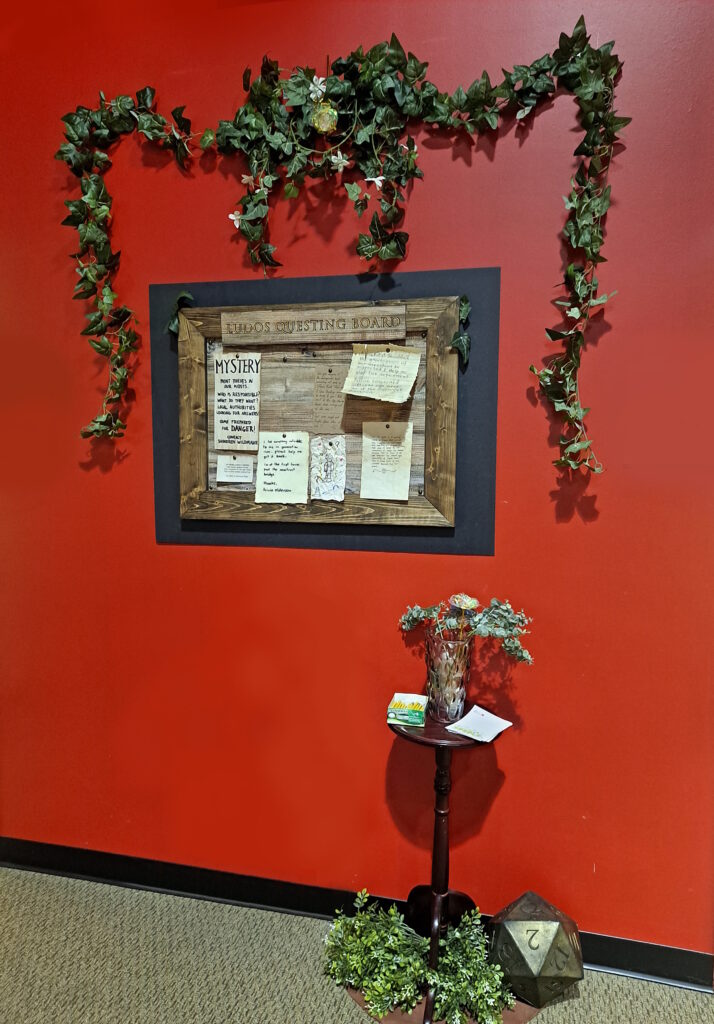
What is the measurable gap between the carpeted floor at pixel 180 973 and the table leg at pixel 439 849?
0.88 ft

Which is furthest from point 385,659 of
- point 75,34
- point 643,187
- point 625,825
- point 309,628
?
point 75,34

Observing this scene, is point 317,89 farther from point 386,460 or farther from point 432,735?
point 432,735

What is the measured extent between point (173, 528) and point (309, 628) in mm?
535

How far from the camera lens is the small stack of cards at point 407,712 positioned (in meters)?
1.68

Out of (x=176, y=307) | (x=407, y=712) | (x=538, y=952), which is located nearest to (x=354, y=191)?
(x=176, y=307)

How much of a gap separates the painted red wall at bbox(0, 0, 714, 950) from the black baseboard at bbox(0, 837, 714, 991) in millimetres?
38

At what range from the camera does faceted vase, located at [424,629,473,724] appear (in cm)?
170

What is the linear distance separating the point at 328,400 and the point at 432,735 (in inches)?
37.6

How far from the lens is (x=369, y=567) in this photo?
1895 millimetres

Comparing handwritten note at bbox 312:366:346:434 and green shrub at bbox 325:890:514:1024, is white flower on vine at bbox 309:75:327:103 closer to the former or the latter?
handwritten note at bbox 312:366:346:434

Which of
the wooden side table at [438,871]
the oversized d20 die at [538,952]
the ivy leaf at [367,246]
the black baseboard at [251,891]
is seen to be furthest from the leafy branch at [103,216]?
the oversized d20 die at [538,952]

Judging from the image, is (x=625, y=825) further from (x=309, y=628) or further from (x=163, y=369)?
(x=163, y=369)

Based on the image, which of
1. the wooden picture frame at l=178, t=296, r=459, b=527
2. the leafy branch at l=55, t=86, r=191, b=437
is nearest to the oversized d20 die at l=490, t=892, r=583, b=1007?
the wooden picture frame at l=178, t=296, r=459, b=527

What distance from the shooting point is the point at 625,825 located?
1.78 metres
